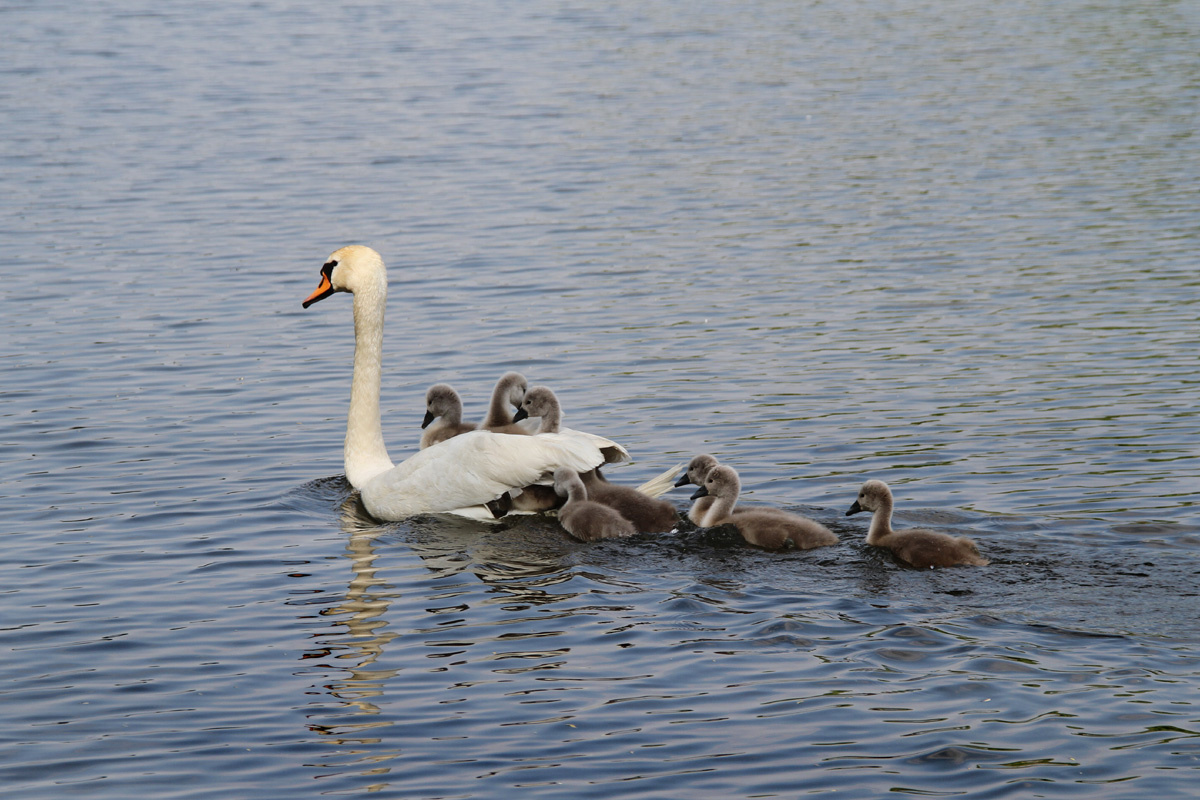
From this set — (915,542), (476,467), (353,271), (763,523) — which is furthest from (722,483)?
(353,271)

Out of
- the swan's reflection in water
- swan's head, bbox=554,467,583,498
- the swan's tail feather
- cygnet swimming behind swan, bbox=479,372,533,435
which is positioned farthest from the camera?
cygnet swimming behind swan, bbox=479,372,533,435

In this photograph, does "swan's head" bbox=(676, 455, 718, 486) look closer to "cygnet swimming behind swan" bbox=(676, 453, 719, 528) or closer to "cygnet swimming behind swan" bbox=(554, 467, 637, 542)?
"cygnet swimming behind swan" bbox=(676, 453, 719, 528)

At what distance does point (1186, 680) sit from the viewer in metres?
7.23

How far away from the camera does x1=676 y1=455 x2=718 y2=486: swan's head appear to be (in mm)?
9891

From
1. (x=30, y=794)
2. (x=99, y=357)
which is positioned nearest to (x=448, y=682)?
(x=30, y=794)

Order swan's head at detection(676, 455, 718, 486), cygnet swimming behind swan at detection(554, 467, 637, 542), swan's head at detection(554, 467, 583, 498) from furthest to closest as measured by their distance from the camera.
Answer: swan's head at detection(554, 467, 583, 498) < swan's head at detection(676, 455, 718, 486) < cygnet swimming behind swan at detection(554, 467, 637, 542)

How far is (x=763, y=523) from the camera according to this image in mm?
9430

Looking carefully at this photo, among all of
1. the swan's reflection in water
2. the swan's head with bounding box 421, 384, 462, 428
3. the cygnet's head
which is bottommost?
the swan's reflection in water

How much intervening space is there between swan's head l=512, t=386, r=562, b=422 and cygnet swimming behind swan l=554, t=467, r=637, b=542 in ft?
3.25

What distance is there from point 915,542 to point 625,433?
4.01 m

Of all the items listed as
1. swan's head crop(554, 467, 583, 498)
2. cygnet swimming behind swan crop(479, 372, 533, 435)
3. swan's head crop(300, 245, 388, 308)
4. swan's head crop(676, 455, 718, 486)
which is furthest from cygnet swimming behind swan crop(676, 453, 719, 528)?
swan's head crop(300, 245, 388, 308)

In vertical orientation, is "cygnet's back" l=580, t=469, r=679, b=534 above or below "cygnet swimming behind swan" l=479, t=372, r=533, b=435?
below

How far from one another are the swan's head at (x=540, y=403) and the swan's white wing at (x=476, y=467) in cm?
48

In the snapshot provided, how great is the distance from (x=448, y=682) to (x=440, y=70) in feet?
100
